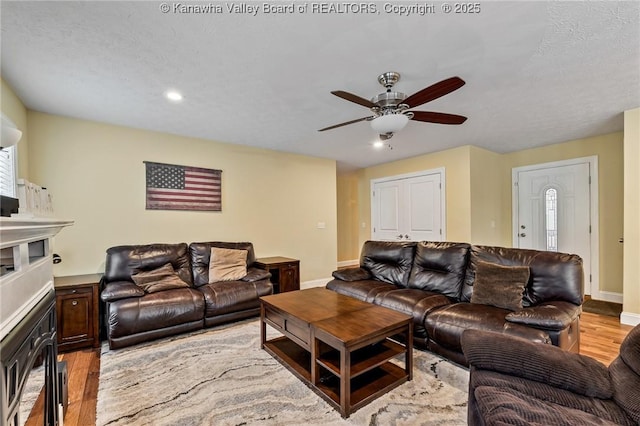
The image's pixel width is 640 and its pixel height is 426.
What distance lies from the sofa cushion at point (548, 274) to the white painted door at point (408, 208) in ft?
8.01

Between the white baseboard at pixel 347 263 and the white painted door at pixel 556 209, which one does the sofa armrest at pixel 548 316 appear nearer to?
the white painted door at pixel 556 209

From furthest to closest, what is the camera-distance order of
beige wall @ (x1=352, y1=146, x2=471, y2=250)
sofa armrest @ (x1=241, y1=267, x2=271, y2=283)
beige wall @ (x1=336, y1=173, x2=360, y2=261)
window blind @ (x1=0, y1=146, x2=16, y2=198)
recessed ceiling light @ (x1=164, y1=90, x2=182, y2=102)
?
beige wall @ (x1=336, y1=173, x2=360, y2=261), beige wall @ (x1=352, y1=146, x2=471, y2=250), sofa armrest @ (x1=241, y1=267, x2=271, y2=283), recessed ceiling light @ (x1=164, y1=90, x2=182, y2=102), window blind @ (x1=0, y1=146, x2=16, y2=198)

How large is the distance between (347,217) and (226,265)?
422 cm

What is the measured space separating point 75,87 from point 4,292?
7.88ft

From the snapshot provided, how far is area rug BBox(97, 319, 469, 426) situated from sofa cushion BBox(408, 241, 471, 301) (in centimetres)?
74

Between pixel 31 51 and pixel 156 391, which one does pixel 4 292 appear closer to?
pixel 156 391

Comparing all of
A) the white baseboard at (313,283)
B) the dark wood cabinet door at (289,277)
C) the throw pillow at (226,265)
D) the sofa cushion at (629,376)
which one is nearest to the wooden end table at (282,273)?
the dark wood cabinet door at (289,277)

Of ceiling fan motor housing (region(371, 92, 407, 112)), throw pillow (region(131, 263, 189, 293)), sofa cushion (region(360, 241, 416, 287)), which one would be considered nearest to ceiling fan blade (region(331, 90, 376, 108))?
ceiling fan motor housing (region(371, 92, 407, 112))

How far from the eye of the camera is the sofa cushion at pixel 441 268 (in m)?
3.04

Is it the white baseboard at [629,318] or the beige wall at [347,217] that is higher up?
the beige wall at [347,217]

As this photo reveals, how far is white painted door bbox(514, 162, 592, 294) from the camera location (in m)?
4.58

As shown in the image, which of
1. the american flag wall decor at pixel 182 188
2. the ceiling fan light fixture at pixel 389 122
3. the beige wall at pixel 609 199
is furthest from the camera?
the beige wall at pixel 609 199

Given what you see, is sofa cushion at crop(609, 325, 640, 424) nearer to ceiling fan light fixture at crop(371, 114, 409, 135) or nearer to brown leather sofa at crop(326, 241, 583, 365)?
brown leather sofa at crop(326, 241, 583, 365)

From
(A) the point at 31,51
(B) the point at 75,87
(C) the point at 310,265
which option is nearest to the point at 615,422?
(A) the point at 31,51
